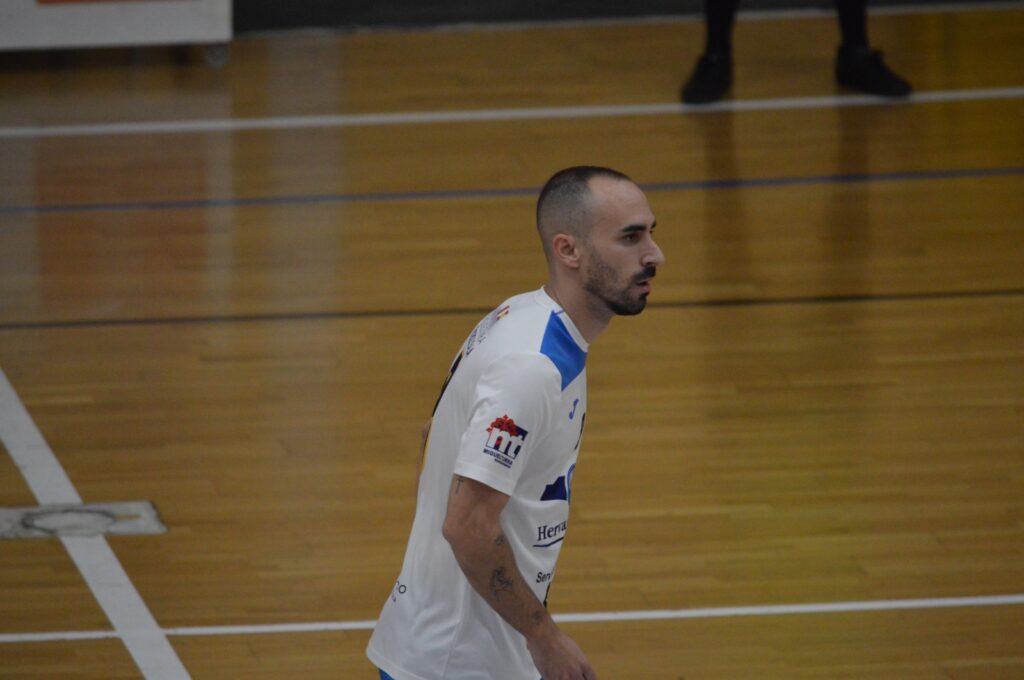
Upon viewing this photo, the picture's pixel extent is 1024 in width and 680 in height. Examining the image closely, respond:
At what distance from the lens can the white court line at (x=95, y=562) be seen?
12.7 ft

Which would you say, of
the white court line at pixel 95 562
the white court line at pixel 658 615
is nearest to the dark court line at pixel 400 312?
the white court line at pixel 95 562

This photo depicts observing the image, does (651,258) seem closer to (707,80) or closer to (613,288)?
(613,288)

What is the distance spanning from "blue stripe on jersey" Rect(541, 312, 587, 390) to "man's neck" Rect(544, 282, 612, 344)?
3cm

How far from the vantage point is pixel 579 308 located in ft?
8.42

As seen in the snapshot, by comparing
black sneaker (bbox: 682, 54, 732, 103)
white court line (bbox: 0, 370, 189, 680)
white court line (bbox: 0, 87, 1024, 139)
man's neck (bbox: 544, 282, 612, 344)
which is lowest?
white court line (bbox: 0, 370, 189, 680)

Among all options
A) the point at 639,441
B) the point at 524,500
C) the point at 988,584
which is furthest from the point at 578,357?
the point at 639,441

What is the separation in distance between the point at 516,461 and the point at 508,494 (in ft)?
0.18

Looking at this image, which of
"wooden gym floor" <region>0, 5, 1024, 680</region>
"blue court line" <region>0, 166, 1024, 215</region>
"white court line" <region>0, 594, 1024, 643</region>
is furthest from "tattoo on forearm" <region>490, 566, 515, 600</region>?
"blue court line" <region>0, 166, 1024, 215</region>

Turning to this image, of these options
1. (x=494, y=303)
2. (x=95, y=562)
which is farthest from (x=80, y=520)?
(x=494, y=303)

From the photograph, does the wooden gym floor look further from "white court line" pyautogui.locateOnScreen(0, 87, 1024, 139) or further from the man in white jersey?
the man in white jersey

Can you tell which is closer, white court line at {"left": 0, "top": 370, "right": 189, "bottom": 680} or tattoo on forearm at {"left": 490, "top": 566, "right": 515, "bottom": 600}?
tattoo on forearm at {"left": 490, "top": 566, "right": 515, "bottom": 600}

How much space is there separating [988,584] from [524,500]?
Answer: 1.99 meters

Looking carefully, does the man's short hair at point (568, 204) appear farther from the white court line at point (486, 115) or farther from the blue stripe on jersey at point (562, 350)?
the white court line at point (486, 115)

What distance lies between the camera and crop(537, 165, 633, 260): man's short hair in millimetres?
2539
